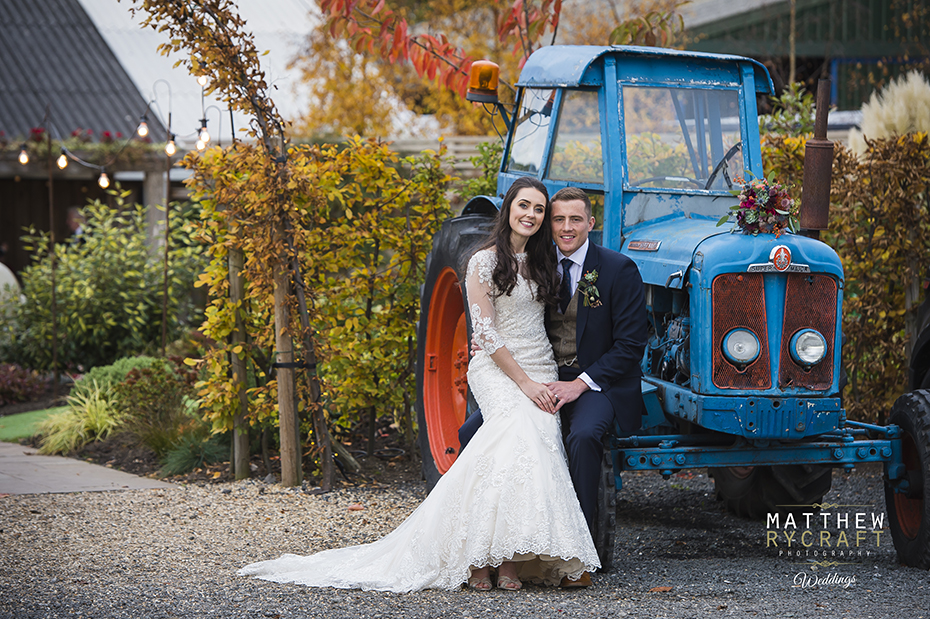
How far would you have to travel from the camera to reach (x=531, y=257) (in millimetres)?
4062

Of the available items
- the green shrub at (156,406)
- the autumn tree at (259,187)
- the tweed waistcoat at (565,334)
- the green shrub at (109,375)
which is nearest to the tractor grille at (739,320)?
the tweed waistcoat at (565,334)

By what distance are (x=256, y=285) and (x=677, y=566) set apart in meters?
2.72

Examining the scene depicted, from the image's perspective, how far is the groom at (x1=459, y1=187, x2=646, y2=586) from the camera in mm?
3906

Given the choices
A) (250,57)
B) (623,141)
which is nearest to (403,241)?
(250,57)

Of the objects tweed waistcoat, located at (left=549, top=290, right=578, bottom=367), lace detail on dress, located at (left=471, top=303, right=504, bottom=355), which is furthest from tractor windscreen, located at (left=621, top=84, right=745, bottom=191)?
lace detail on dress, located at (left=471, top=303, right=504, bottom=355)

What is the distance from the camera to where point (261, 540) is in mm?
4465

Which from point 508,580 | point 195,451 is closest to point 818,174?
point 508,580

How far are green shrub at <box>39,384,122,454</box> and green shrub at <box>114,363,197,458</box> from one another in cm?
12

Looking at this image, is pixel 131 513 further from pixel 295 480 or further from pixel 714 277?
pixel 714 277

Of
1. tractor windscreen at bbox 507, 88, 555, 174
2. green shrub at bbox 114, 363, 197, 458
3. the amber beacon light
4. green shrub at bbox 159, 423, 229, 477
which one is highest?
the amber beacon light

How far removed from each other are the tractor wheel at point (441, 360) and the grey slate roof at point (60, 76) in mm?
8230

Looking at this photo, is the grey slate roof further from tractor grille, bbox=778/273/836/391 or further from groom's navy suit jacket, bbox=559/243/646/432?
tractor grille, bbox=778/273/836/391

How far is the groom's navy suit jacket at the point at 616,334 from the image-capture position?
392 cm

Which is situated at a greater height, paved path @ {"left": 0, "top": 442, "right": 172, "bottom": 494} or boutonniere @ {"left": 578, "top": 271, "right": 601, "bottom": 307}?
boutonniere @ {"left": 578, "top": 271, "right": 601, "bottom": 307}
